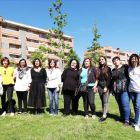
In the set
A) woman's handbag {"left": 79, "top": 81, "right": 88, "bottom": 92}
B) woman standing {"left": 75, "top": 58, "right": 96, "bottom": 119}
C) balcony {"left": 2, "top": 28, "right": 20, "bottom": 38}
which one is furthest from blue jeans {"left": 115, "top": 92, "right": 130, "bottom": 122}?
balcony {"left": 2, "top": 28, "right": 20, "bottom": 38}

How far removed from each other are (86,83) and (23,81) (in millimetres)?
2308

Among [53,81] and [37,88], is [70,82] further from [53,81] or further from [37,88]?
[37,88]

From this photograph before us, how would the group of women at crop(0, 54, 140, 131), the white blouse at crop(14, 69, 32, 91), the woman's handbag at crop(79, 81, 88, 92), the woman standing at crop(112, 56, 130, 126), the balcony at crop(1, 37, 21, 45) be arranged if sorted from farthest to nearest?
1. the balcony at crop(1, 37, 21, 45)
2. the white blouse at crop(14, 69, 32, 91)
3. the woman's handbag at crop(79, 81, 88, 92)
4. the woman standing at crop(112, 56, 130, 126)
5. the group of women at crop(0, 54, 140, 131)

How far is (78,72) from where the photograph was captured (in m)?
5.71

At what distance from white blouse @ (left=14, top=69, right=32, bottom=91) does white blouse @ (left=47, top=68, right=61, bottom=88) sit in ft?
2.31

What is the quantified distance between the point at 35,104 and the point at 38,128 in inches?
60.7

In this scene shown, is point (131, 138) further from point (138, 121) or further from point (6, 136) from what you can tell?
point (6, 136)

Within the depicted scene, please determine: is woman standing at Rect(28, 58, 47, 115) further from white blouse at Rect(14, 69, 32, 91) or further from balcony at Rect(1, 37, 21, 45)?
balcony at Rect(1, 37, 21, 45)

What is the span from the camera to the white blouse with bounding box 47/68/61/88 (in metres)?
6.05

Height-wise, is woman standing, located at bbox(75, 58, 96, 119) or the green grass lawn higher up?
woman standing, located at bbox(75, 58, 96, 119)

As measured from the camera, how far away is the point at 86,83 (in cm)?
547

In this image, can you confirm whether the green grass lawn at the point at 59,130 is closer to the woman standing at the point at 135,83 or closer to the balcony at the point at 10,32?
the woman standing at the point at 135,83

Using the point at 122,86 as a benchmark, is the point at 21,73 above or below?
above

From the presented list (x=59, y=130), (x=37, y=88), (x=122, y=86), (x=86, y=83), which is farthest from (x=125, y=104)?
(x=37, y=88)
